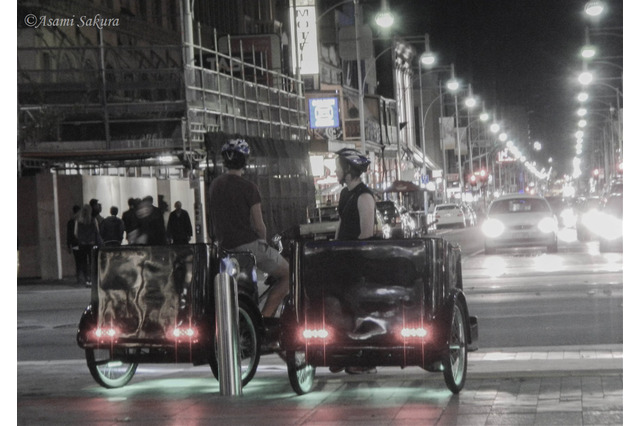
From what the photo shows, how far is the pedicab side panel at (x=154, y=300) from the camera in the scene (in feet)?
32.1

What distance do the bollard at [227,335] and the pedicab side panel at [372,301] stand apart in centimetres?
39

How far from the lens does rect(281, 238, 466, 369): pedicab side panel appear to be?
29.9 ft

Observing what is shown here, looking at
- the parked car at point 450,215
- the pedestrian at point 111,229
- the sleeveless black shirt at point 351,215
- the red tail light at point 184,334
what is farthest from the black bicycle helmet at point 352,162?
the parked car at point 450,215

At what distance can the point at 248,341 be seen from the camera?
33.5 ft

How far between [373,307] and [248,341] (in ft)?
4.66

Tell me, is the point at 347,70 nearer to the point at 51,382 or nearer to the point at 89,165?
the point at 89,165

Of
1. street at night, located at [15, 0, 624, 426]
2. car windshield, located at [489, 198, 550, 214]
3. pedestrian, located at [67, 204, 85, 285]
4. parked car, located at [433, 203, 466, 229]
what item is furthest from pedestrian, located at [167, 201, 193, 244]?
parked car, located at [433, 203, 466, 229]

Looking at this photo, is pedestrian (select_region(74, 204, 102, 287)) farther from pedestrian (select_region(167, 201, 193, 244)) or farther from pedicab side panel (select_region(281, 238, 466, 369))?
pedicab side panel (select_region(281, 238, 466, 369))

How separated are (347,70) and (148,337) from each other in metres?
70.6

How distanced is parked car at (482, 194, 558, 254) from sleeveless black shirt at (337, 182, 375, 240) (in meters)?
21.9

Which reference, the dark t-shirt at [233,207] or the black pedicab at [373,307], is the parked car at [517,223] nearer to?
the dark t-shirt at [233,207]

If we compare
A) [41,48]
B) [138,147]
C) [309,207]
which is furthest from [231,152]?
[309,207]

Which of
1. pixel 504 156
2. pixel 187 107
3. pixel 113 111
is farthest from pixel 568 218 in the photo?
pixel 504 156

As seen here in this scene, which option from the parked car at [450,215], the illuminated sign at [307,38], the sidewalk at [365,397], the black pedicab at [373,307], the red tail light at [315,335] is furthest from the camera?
the parked car at [450,215]
